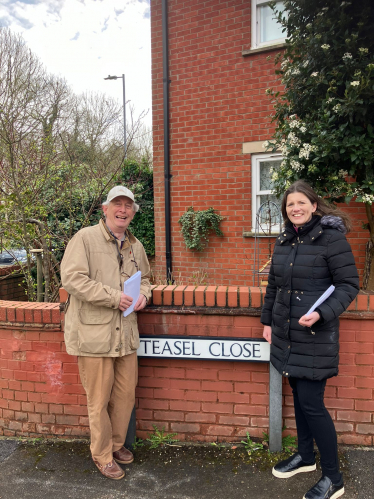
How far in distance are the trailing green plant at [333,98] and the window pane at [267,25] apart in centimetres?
319

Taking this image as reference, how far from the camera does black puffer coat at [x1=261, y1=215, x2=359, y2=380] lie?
216 centimetres

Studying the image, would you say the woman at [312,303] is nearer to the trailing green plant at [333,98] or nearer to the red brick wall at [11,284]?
the trailing green plant at [333,98]

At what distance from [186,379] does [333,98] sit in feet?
8.35

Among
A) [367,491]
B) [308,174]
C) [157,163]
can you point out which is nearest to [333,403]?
[367,491]

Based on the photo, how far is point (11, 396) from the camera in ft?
10.4

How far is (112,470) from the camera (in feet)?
8.55

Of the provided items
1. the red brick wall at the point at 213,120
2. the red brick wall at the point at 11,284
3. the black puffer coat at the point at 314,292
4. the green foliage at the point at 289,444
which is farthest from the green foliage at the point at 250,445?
the red brick wall at the point at 213,120

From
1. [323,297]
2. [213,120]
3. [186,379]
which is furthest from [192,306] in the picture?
[213,120]

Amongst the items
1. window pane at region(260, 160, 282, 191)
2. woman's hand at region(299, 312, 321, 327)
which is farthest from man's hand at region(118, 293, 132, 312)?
window pane at region(260, 160, 282, 191)

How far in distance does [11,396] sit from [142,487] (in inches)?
54.6

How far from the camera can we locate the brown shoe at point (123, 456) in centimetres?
276

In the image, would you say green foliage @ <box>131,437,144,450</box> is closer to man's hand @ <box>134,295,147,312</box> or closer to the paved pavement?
the paved pavement

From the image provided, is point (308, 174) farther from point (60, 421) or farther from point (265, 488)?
point (60, 421)

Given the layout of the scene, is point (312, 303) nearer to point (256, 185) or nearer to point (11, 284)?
point (11, 284)
